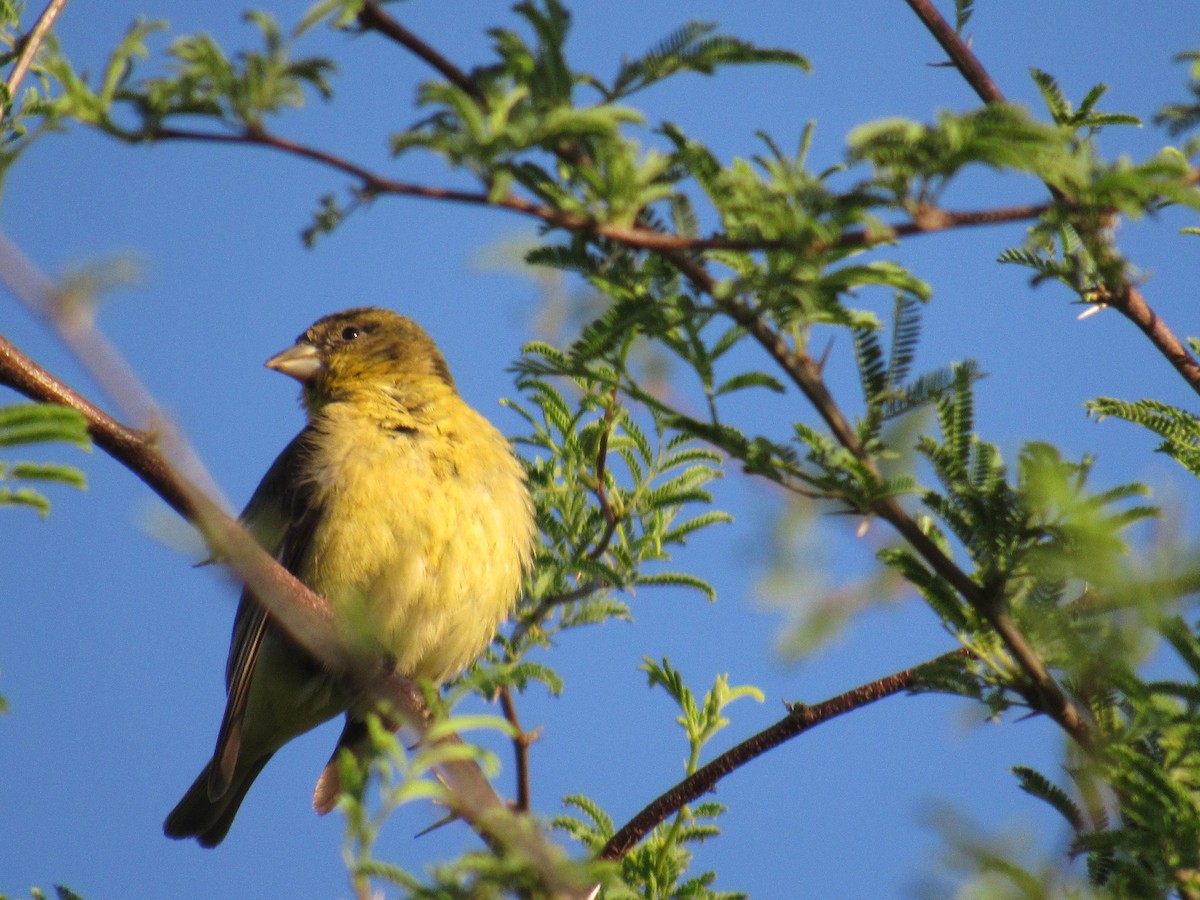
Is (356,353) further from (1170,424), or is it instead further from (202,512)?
(1170,424)

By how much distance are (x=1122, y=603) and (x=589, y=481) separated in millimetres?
2386

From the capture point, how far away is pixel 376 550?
4.59 meters

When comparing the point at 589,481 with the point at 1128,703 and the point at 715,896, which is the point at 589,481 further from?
the point at 1128,703

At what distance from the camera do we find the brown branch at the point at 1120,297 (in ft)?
8.39

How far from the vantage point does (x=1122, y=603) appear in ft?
5.49

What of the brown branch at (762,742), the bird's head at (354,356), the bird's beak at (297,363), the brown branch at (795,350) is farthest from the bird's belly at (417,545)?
the brown branch at (795,350)

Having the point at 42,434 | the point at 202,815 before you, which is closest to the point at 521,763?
the point at 42,434

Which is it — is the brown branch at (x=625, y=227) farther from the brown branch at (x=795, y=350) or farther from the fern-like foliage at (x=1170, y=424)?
the fern-like foliage at (x=1170, y=424)

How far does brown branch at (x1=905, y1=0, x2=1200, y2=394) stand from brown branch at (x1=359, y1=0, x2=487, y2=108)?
1.20m

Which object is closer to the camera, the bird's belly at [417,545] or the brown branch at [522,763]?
the brown branch at [522,763]

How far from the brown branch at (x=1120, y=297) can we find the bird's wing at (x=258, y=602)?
299 cm

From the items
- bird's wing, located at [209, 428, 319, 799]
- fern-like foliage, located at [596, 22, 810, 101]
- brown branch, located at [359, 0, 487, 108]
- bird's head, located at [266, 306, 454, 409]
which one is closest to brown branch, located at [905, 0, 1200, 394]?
fern-like foliage, located at [596, 22, 810, 101]

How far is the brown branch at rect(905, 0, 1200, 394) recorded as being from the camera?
2.56m

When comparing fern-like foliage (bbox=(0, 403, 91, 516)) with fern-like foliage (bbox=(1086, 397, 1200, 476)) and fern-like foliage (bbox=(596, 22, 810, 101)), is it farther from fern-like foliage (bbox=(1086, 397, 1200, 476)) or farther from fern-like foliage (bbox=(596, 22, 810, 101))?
fern-like foliage (bbox=(1086, 397, 1200, 476))
